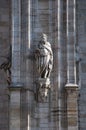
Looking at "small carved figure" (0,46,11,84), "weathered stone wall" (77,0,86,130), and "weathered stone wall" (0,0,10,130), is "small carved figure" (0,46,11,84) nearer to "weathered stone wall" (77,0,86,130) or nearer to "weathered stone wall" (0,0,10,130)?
"weathered stone wall" (0,0,10,130)

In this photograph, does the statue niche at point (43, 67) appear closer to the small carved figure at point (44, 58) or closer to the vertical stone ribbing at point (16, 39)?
the small carved figure at point (44, 58)

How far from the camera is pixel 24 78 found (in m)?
23.4

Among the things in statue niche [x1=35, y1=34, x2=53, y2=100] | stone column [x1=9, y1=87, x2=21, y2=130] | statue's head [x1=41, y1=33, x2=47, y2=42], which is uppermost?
statue's head [x1=41, y1=33, x2=47, y2=42]

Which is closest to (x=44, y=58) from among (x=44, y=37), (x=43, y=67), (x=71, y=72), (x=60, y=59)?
(x=43, y=67)

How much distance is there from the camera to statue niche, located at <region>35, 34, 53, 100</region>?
2331cm

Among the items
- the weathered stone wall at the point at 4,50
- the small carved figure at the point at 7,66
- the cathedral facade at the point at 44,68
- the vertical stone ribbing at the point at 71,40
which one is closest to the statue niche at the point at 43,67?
the cathedral facade at the point at 44,68

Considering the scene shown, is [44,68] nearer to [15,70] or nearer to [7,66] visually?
[15,70]

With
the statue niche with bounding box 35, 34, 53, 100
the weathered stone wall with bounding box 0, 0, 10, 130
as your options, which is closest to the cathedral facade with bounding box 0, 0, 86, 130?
the statue niche with bounding box 35, 34, 53, 100

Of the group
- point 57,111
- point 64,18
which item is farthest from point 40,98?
point 64,18

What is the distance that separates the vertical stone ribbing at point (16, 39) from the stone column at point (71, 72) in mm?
1926

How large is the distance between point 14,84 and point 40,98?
1.14 meters

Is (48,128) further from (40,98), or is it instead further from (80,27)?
(80,27)

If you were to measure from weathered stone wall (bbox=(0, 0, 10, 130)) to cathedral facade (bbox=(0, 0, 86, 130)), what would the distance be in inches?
8.6

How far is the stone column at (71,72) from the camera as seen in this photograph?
75.7 ft
